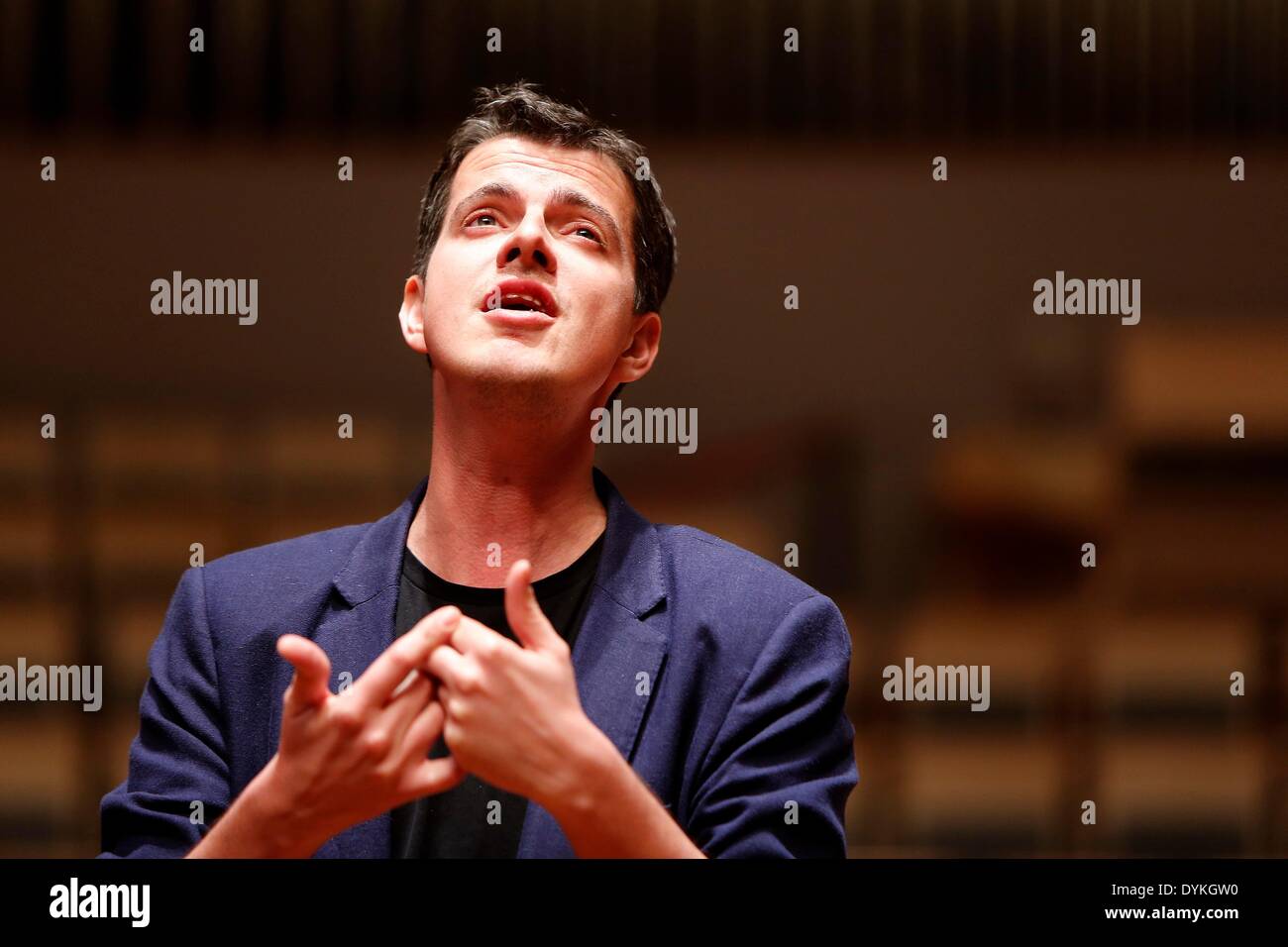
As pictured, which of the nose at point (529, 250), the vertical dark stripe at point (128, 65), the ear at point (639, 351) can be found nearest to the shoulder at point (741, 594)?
the ear at point (639, 351)

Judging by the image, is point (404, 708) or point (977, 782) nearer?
point (404, 708)

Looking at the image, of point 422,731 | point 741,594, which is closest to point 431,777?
point 422,731

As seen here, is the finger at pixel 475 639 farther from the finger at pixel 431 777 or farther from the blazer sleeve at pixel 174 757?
the blazer sleeve at pixel 174 757

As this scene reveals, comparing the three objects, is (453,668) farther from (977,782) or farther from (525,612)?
(977,782)

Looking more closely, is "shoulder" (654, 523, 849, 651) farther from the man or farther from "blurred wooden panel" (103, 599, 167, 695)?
"blurred wooden panel" (103, 599, 167, 695)

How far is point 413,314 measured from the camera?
2.58 meters

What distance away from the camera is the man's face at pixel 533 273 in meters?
2.30

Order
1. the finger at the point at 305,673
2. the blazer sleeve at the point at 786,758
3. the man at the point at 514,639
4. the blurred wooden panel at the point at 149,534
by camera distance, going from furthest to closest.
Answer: the blurred wooden panel at the point at 149,534 → the blazer sleeve at the point at 786,758 → the man at the point at 514,639 → the finger at the point at 305,673

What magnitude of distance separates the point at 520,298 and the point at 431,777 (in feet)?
2.95

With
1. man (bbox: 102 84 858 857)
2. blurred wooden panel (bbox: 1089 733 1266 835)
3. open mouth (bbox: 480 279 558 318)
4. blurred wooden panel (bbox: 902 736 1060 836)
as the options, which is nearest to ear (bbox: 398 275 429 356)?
man (bbox: 102 84 858 857)

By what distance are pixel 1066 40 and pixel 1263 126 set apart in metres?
0.50
